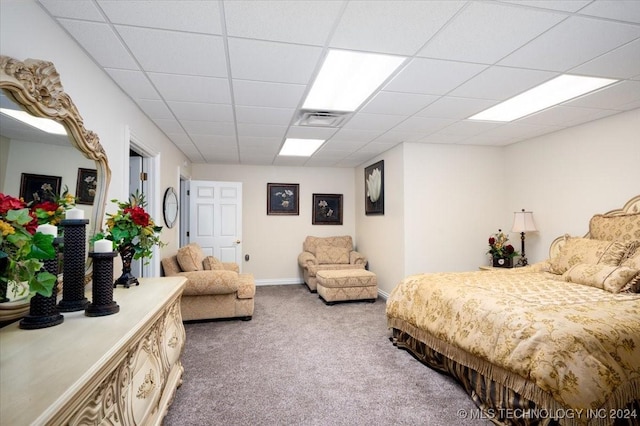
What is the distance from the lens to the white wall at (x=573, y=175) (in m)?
3.29

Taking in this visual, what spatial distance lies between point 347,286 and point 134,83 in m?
3.70

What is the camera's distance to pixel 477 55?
2.13m

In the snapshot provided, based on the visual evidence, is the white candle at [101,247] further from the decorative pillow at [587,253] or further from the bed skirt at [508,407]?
the decorative pillow at [587,253]

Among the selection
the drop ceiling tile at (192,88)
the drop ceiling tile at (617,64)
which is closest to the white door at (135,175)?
the drop ceiling tile at (192,88)

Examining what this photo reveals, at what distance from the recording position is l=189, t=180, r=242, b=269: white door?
5.52 m

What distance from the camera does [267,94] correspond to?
2.77 meters

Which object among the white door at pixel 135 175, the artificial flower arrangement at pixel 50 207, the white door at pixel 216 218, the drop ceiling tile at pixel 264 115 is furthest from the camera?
the white door at pixel 216 218

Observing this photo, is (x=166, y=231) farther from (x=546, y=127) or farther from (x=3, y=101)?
(x=546, y=127)

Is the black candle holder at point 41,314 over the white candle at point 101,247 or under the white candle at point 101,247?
under

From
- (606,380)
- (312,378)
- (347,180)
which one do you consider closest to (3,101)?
(312,378)

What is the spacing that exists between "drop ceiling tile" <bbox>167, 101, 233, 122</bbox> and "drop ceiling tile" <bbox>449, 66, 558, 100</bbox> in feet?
7.08

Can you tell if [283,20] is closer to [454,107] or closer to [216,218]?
[454,107]

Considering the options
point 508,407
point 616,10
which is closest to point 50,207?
point 508,407

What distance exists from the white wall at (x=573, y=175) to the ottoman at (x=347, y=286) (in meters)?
2.29
